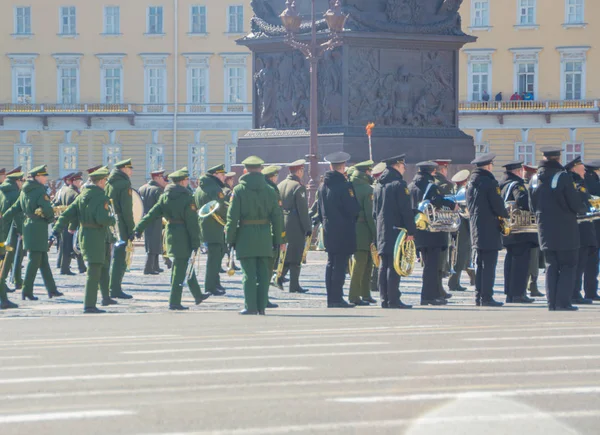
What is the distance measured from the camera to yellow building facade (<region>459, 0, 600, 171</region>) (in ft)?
219

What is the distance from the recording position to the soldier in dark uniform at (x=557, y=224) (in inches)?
627

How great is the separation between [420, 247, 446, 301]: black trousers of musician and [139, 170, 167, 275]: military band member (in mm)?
7325

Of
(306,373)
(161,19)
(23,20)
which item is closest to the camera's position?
(306,373)

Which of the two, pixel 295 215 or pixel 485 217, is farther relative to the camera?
pixel 295 215

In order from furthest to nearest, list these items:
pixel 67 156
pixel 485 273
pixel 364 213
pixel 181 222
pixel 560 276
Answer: pixel 67 156
pixel 364 213
pixel 181 222
pixel 485 273
pixel 560 276

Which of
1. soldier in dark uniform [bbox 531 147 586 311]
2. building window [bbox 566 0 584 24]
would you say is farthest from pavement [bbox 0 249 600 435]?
building window [bbox 566 0 584 24]

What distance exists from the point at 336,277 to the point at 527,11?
A: 52421mm

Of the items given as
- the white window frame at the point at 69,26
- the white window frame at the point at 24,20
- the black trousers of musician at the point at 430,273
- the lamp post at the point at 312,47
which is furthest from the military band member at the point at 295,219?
the white window frame at the point at 24,20

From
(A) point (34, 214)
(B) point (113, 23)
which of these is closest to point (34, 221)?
(A) point (34, 214)

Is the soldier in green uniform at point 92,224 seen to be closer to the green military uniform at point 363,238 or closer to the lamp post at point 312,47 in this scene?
the green military uniform at point 363,238

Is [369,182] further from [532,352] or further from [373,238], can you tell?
[532,352]

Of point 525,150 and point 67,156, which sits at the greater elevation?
point 525,150

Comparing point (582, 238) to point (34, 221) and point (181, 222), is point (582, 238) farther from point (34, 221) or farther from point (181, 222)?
point (34, 221)

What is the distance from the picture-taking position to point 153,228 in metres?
24.4
